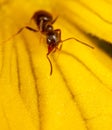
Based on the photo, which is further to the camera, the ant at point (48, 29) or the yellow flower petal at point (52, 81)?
the ant at point (48, 29)

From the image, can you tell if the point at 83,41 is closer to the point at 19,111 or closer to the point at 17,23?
the point at 17,23

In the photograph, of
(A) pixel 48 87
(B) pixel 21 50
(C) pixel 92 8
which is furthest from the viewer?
(C) pixel 92 8

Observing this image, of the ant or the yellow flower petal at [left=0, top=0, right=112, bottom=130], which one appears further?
the ant

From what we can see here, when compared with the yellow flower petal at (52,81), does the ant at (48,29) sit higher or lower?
higher

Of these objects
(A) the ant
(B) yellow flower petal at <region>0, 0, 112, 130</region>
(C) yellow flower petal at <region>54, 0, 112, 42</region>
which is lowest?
(B) yellow flower petal at <region>0, 0, 112, 130</region>

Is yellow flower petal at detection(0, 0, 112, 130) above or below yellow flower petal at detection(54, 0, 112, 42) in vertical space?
below

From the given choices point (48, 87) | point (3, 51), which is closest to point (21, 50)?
point (3, 51)

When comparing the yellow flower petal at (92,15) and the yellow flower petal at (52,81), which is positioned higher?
the yellow flower petal at (92,15)

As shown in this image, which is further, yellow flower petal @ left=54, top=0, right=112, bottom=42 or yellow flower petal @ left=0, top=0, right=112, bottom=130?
yellow flower petal @ left=54, top=0, right=112, bottom=42

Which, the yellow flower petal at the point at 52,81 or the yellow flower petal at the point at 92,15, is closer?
the yellow flower petal at the point at 52,81

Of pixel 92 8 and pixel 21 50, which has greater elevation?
pixel 92 8

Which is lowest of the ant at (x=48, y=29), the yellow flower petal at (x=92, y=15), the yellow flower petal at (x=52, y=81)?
the yellow flower petal at (x=52, y=81)
